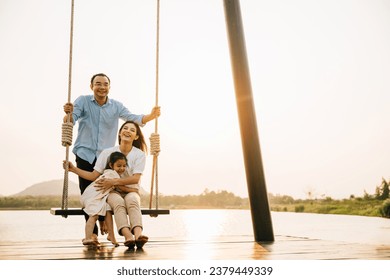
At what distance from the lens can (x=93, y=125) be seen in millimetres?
3090

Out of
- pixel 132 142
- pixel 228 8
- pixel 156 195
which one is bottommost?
pixel 156 195

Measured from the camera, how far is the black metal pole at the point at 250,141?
3.19 m

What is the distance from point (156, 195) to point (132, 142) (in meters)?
0.37

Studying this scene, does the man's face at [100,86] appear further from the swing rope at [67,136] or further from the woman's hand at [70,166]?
the woman's hand at [70,166]

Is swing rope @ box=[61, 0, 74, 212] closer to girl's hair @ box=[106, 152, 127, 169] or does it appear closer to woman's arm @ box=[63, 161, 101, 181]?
woman's arm @ box=[63, 161, 101, 181]

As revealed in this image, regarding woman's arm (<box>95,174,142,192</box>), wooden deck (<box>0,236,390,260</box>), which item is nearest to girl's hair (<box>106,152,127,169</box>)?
woman's arm (<box>95,174,142,192</box>)

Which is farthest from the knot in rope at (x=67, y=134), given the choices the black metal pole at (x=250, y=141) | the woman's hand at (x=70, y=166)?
the black metal pole at (x=250, y=141)

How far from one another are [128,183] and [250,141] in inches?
36.6

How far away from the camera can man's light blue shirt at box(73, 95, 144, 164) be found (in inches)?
120
